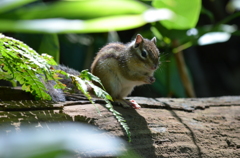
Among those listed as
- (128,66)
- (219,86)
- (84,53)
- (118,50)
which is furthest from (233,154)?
(219,86)

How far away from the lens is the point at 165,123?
4.22 ft

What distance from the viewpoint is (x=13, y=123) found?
916 mm

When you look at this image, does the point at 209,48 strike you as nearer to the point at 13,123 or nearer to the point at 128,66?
the point at 128,66

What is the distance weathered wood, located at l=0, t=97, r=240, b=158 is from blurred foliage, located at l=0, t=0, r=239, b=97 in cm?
30

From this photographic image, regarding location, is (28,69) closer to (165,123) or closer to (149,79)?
(165,123)

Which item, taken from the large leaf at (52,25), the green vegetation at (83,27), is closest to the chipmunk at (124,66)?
the green vegetation at (83,27)

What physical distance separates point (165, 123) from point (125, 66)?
0.43 metres

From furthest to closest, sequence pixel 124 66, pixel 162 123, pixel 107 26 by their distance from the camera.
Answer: pixel 124 66, pixel 162 123, pixel 107 26

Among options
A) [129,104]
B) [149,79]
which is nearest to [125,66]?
[149,79]

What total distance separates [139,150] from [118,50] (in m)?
0.72

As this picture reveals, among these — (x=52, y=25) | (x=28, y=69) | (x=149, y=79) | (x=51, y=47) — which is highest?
(x=51, y=47)

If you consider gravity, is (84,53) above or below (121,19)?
above

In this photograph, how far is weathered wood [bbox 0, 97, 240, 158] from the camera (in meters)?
1.05

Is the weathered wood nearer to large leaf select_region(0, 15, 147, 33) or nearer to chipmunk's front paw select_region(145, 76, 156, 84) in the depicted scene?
chipmunk's front paw select_region(145, 76, 156, 84)
